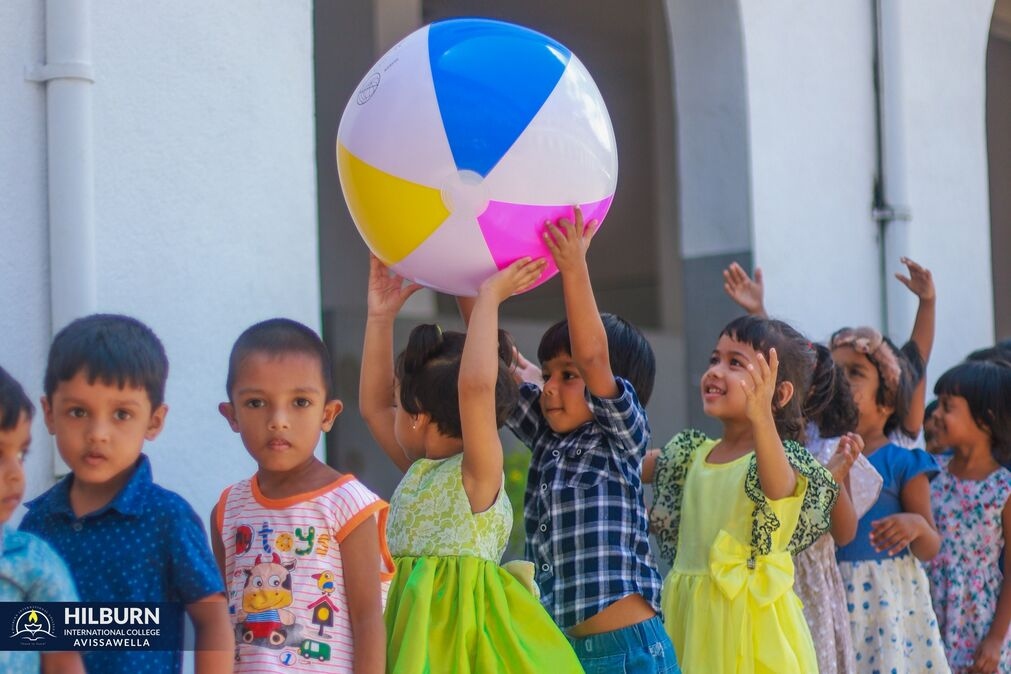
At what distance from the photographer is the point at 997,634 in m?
4.05

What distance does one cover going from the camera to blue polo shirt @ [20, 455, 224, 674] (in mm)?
2100

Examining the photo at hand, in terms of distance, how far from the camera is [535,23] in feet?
26.8

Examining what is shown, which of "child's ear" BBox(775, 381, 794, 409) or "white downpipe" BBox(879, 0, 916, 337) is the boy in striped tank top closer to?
"child's ear" BBox(775, 381, 794, 409)

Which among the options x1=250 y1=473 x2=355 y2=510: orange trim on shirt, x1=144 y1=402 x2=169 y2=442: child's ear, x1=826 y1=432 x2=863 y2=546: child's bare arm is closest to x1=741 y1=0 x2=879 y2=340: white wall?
x1=826 y1=432 x2=863 y2=546: child's bare arm

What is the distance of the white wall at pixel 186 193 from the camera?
117 inches

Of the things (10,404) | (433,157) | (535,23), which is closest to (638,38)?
(535,23)

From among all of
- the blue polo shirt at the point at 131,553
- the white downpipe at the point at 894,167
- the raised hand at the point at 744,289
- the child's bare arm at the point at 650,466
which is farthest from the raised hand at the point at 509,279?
the white downpipe at the point at 894,167

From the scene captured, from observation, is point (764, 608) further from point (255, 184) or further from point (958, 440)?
point (255, 184)

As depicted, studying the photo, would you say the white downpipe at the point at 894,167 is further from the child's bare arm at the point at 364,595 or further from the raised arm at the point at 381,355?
the child's bare arm at the point at 364,595

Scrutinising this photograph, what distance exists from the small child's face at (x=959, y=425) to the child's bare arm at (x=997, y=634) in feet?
0.76

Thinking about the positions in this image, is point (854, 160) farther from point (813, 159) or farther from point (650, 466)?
point (650, 466)

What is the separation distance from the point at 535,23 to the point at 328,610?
20.8 ft

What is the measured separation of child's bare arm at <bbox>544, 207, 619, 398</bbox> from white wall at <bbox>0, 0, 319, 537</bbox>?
1000mm

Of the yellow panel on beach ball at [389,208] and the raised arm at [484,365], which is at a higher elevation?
the yellow panel on beach ball at [389,208]
